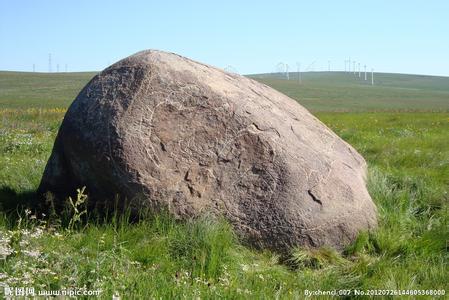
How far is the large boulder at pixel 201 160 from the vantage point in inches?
201

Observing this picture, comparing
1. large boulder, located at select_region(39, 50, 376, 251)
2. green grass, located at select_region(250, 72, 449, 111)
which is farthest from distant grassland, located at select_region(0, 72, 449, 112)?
large boulder, located at select_region(39, 50, 376, 251)

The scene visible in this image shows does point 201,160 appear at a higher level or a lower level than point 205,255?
higher

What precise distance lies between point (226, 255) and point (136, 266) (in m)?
0.80

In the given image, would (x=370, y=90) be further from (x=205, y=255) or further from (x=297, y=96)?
(x=205, y=255)

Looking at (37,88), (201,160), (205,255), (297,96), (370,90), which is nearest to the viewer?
(205,255)

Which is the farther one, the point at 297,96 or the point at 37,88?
the point at 297,96

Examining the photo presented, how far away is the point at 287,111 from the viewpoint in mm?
6477

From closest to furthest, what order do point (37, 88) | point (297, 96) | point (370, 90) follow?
1. point (37, 88)
2. point (297, 96)
3. point (370, 90)

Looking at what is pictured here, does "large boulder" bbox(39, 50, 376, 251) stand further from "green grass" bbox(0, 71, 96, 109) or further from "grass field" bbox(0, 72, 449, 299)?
"green grass" bbox(0, 71, 96, 109)

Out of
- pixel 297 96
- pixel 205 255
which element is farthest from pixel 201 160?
pixel 297 96

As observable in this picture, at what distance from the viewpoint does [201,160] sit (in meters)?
5.29

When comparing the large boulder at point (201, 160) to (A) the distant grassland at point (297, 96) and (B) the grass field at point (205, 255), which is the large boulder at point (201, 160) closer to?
(B) the grass field at point (205, 255)

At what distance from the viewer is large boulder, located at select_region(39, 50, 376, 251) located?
5113mm

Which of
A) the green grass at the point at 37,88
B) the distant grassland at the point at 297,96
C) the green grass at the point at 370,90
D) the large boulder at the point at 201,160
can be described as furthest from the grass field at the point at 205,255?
the green grass at the point at 370,90
